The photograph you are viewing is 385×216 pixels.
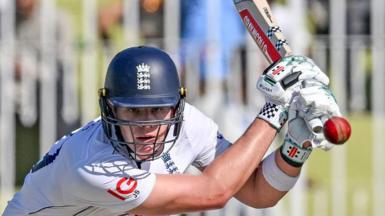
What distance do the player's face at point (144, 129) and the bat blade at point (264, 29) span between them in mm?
619

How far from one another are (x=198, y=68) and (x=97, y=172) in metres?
3.37

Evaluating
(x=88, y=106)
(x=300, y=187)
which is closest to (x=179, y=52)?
(x=88, y=106)

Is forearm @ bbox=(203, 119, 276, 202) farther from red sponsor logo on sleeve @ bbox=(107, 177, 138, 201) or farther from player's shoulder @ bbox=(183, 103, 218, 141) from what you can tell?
player's shoulder @ bbox=(183, 103, 218, 141)

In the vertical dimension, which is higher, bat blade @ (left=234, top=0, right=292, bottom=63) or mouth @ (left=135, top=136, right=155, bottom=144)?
bat blade @ (left=234, top=0, right=292, bottom=63)

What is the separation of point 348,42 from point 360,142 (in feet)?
2.58

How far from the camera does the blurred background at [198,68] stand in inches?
323

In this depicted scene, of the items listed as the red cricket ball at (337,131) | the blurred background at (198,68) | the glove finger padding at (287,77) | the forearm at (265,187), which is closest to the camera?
the red cricket ball at (337,131)

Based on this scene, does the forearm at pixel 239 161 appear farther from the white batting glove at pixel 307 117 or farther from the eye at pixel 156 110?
the eye at pixel 156 110

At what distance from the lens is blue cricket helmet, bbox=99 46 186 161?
4969mm

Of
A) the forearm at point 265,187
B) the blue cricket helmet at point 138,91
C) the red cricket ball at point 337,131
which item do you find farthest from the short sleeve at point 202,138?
the red cricket ball at point 337,131

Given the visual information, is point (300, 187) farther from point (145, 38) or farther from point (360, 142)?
point (145, 38)

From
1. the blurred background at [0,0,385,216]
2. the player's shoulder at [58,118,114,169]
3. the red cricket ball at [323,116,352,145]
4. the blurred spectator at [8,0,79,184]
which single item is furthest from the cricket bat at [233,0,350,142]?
the blurred spectator at [8,0,79,184]

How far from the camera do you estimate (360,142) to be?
8523 mm

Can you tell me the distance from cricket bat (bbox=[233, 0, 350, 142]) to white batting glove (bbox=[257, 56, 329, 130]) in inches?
10.6
